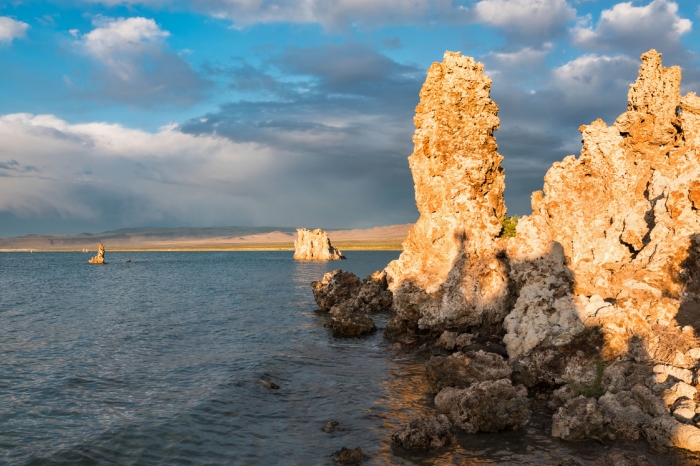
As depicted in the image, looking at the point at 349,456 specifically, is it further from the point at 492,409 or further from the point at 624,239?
the point at 624,239

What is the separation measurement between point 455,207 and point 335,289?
76.6 feet

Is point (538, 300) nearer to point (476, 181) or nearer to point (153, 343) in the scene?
point (476, 181)

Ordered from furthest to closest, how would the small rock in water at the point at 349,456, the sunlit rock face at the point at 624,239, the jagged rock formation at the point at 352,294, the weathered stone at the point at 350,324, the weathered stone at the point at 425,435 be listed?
the jagged rock formation at the point at 352,294
the weathered stone at the point at 350,324
the sunlit rock face at the point at 624,239
the weathered stone at the point at 425,435
the small rock in water at the point at 349,456

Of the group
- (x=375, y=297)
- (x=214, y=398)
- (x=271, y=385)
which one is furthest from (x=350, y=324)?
(x=214, y=398)

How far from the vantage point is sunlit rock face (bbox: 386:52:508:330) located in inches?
1300

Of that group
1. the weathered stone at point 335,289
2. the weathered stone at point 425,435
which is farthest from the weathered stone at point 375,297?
the weathered stone at point 425,435

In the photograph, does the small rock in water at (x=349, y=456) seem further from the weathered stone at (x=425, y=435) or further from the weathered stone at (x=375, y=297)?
the weathered stone at (x=375, y=297)

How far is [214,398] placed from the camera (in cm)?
2364

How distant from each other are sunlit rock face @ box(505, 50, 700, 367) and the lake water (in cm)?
579

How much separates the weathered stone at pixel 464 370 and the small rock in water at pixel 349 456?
282 inches

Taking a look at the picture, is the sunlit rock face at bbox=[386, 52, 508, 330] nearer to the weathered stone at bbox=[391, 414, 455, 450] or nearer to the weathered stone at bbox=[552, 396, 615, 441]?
the weathered stone at bbox=[552, 396, 615, 441]

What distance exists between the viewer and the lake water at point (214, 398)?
17.1 meters

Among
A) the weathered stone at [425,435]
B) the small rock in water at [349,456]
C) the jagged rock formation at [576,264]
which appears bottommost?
the small rock in water at [349,456]

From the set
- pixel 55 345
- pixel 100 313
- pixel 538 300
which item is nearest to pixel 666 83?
pixel 538 300
